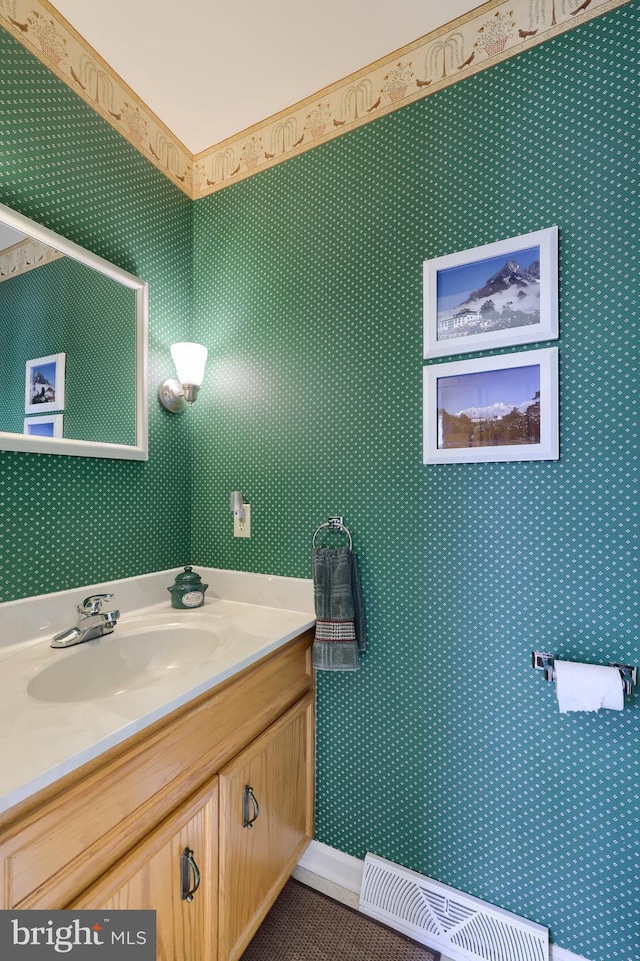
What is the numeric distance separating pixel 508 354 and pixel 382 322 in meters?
0.41

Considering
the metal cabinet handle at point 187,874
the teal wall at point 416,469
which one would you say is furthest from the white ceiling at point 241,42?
the metal cabinet handle at point 187,874

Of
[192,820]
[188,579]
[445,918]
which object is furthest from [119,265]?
[445,918]

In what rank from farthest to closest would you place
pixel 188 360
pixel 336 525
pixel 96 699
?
pixel 188 360 → pixel 336 525 → pixel 96 699

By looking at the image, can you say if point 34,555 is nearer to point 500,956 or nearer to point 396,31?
point 500,956

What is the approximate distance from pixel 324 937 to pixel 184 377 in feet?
6.17

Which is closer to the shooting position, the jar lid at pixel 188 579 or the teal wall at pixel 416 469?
the teal wall at pixel 416 469

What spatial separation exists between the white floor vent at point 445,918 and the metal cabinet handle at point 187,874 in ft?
2.34

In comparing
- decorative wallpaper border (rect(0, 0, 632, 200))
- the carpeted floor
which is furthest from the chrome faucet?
decorative wallpaper border (rect(0, 0, 632, 200))

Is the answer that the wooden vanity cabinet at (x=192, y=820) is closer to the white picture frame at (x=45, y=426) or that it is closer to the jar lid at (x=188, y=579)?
the jar lid at (x=188, y=579)

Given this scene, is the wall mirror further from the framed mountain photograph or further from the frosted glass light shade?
the framed mountain photograph

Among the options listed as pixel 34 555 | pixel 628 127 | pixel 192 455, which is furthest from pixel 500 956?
pixel 628 127

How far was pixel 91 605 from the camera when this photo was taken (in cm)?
123

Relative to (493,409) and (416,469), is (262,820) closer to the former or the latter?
(416,469)

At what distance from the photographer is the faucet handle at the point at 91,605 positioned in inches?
47.7
